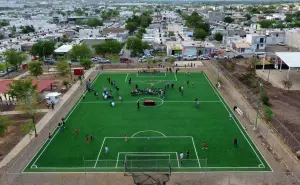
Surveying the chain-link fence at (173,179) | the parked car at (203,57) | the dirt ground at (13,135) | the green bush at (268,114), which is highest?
the parked car at (203,57)

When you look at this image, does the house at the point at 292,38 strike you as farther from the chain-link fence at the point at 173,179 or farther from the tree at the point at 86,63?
the chain-link fence at the point at 173,179

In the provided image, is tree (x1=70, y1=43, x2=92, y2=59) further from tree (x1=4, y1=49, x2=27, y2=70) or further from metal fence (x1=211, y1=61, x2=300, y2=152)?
metal fence (x1=211, y1=61, x2=300, y2=152)

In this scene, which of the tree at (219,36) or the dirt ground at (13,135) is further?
the tree at (219,36)

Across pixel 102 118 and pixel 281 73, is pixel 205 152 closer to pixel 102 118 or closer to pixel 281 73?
pixel 102 118

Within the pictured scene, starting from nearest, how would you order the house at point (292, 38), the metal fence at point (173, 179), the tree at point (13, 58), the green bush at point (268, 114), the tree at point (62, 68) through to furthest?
1. the metal fence at point (173, 179)
2. the green bush at point (268, 114)
3. the tree at point (62, 68)
4. the tree at point (13, 58)
5. the house at point (292, 38)

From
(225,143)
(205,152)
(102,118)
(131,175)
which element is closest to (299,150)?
(225,143)

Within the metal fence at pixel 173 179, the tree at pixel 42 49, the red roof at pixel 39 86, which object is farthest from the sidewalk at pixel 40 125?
the tree at pixel 42 49

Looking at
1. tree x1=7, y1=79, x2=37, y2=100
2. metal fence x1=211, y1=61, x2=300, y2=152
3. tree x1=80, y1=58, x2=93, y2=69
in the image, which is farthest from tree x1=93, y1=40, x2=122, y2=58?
tree x1=7, y1=79, x2=37, y2=100
